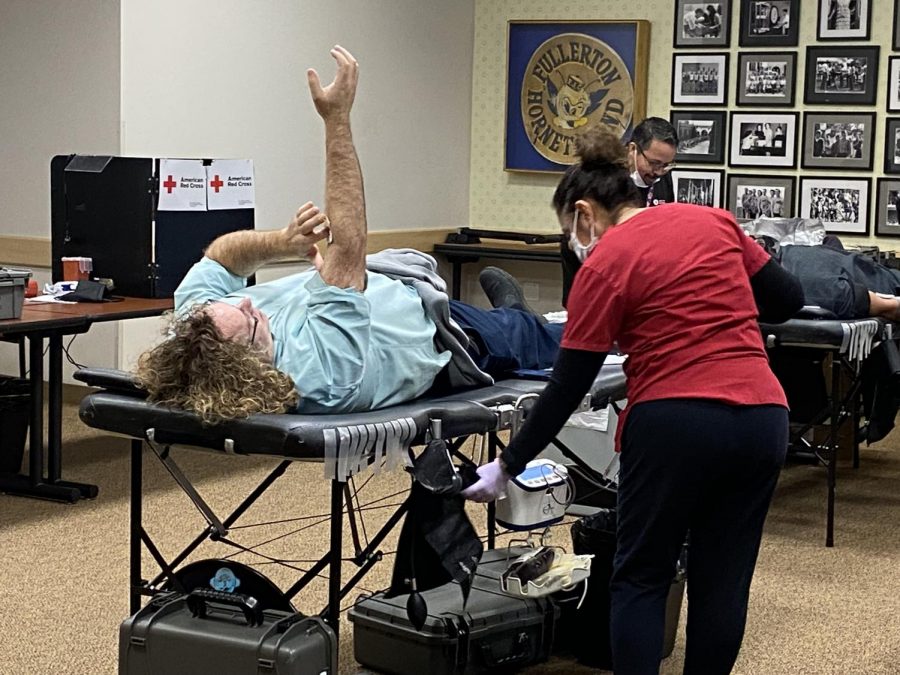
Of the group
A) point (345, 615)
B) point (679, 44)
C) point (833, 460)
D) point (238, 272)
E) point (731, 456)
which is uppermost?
point (679, 44)

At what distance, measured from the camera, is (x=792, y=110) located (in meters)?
6.29

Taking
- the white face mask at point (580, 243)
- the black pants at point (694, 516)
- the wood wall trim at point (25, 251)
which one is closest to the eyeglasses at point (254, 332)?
the white face mask at point (580, 243)

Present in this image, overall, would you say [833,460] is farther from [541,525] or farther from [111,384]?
[111,384]

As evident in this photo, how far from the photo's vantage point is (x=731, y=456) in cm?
212

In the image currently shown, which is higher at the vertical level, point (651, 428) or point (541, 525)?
point (651, 428)

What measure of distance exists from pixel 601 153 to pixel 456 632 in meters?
1.00

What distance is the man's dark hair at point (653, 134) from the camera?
4301 mm

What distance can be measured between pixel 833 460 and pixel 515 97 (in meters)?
3.51

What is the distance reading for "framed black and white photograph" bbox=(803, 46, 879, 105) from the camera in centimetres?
611

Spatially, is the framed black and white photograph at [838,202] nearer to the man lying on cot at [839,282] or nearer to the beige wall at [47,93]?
the man lying on cot at [839,282]

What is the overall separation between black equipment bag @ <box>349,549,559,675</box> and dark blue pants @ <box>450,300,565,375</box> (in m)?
0.51

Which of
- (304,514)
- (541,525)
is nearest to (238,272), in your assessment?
(541,525)

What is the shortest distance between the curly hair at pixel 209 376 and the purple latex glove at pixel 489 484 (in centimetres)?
42

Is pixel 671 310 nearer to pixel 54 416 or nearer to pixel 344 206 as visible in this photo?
pixel 344 206
